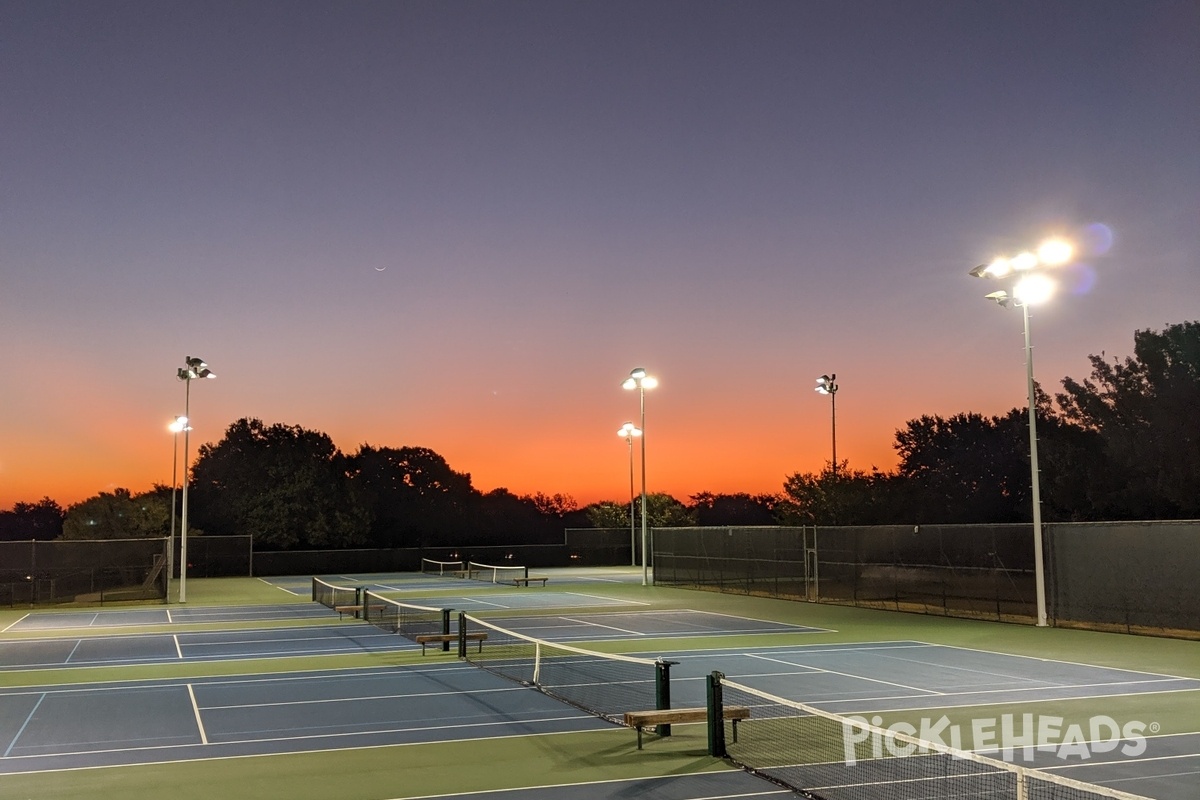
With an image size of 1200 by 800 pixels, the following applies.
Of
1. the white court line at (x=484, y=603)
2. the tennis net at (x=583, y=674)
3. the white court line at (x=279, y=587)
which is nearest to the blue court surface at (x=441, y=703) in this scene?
the tennis net at (x=583, y=674)

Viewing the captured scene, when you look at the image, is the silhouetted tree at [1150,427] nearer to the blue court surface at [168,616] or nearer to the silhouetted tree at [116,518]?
the blue court surface at [168,616]

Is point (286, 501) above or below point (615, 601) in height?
above

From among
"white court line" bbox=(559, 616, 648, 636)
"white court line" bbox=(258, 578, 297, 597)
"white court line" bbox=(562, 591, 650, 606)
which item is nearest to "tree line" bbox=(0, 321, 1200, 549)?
"white court line" bbox=(258, 578, 297, 597)

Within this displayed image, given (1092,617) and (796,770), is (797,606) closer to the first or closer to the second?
(1092,617)

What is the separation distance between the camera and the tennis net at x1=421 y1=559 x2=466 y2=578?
63.8m

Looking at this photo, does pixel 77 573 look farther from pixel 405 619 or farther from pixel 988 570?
pixel 988 570

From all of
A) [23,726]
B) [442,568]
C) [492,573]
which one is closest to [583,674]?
[23,726]

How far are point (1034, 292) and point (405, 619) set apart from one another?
1717cm

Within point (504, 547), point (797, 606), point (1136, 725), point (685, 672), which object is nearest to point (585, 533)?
point (504, 547)

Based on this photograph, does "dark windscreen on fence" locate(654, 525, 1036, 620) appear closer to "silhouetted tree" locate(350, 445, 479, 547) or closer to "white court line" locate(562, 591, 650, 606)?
"white court line" locate(562, 591, 650, 606)

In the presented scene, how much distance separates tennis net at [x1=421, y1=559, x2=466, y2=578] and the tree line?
55.6 feet

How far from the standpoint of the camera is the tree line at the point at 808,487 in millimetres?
53062

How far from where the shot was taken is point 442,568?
2557 inches

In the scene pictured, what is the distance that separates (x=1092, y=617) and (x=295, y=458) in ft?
243
